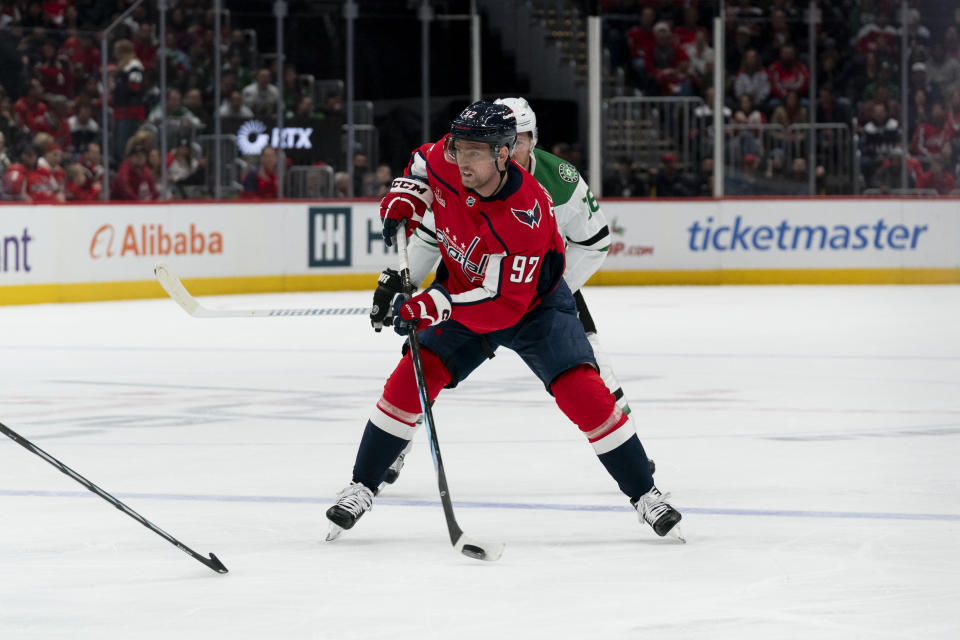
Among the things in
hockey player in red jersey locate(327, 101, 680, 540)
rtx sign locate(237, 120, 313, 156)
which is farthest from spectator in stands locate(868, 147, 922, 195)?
hockey player in red jersey locate(327, 101, 680, 540)

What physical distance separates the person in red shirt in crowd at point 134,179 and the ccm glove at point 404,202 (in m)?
8.67

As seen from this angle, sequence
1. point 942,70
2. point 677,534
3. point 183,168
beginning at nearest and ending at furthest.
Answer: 1. point 677,534
2. point 183,168
3. point 942,70

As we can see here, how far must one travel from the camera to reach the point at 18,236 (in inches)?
439

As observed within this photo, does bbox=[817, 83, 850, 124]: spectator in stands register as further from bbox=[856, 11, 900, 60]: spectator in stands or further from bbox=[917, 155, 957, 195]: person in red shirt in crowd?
bbox=[917, 155, 957, 195]: person in red shirt in crowd

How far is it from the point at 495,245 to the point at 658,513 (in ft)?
2.31

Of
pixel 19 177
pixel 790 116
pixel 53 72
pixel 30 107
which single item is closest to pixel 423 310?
pixel 19 177

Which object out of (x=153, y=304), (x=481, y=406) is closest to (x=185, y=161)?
(x=153, y=304)

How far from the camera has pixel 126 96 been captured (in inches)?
483

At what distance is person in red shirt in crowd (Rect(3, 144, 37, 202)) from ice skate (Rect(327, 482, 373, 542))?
27.5 feet

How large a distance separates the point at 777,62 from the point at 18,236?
6.86 metres

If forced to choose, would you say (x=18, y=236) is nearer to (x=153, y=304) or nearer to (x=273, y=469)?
(x=153, y=304)

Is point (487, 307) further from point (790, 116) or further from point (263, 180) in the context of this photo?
point (790, 116)

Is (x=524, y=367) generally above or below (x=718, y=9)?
below

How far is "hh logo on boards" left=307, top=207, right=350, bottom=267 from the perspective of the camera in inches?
513
